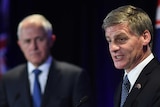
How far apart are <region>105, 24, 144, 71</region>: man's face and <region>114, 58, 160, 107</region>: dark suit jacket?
3.1 inches

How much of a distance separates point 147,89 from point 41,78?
128 cm

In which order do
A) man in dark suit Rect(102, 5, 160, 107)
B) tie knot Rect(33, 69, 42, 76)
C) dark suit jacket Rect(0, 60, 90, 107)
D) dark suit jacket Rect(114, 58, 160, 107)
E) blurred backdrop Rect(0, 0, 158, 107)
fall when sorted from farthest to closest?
blurred backdrop Rect(0, 0, 158, 107) < tie knot Rect(33, 69, 42, 76) < dark suit jacket Rect(0, 60, 90, 107) < man in dark suit Rect(102, 5, 160, 107) < dark suit jacket Rect(114, 58, 160, 107)

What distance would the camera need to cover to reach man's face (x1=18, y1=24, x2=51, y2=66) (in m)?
3.15

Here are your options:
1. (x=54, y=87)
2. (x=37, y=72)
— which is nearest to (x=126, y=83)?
(x=54, y=87)

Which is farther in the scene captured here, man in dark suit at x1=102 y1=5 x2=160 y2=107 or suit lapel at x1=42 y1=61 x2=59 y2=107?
suit lapel at x1=42 y1=61 x2=59 y2=107

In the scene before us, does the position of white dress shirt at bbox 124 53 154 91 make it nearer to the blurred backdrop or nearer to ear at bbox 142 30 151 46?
ear at bbox 142 30 151 46

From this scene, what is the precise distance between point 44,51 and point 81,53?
0.85 meters

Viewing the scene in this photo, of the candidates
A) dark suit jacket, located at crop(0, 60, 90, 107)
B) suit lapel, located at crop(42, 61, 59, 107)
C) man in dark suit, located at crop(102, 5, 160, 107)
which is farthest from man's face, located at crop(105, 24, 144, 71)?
suit lapel, located at crop(42, 61, 59, 107)

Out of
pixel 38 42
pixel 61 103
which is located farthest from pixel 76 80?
pixel 38 42

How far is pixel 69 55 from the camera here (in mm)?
4117

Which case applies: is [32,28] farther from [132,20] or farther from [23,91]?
[132,20]

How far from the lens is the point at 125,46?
6.97 feet

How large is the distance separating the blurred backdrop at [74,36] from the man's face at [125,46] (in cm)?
110

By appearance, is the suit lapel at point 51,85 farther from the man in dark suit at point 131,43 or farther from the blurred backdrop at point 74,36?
the man in dark suit at point 131,43
